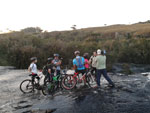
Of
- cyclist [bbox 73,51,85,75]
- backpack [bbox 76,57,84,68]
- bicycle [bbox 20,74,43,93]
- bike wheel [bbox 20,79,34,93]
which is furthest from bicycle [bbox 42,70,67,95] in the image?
bike wheel [bbox 20,79,34,93]

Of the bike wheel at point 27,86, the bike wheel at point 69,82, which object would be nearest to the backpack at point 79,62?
the bike wheel at point 69,82

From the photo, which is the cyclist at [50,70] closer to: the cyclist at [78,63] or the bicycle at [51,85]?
the bicycle at [51,85]

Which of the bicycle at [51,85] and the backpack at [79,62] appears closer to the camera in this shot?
the bicycle at [51,85]

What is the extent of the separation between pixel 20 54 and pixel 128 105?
17.1m

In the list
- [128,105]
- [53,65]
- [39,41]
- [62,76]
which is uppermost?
[39,41]

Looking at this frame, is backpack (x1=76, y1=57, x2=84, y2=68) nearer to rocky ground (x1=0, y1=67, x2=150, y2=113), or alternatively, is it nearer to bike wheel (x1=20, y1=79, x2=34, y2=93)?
rocky ground (x1=0, y1=67, x2=150, y2=113)

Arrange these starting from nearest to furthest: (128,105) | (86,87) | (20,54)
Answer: (128,105) < (86,87) < (20,54)

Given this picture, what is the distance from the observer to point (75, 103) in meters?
8.07

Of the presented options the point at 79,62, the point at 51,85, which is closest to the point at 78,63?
the point at 79,62

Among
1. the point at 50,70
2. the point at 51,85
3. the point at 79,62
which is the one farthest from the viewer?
the point at 79,62

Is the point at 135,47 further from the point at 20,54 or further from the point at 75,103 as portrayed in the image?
the point at 75,103

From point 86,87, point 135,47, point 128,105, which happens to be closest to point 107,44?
point 135,47

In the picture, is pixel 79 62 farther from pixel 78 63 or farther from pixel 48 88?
pixel 48 88

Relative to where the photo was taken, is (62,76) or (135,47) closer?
(62,76)
